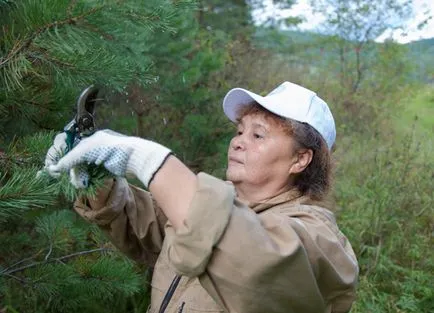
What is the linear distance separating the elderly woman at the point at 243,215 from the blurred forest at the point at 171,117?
167 millimetres

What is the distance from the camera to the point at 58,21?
1.49 metres

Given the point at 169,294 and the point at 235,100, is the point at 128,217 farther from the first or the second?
the point at 235,100

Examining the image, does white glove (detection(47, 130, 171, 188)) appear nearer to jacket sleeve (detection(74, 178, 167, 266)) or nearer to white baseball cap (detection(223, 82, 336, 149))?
jacket sleeve (detection(74, 178, 167, 266))

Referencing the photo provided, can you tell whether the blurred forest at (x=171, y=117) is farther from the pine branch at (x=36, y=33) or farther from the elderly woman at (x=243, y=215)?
the elderly woman at (x=243, y=215)

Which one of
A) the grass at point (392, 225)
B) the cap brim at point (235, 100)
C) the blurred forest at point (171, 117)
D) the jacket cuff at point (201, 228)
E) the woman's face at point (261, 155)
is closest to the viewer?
the jacket cuff at point (201, 228)

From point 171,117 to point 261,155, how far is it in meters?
2.69

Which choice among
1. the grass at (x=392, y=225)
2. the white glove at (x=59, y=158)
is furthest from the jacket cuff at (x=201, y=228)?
the grass at (x=392, y=225)

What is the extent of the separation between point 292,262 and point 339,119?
747 centimetres

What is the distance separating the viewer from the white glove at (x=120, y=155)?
1241 millimetres

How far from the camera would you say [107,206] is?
1.80 meters

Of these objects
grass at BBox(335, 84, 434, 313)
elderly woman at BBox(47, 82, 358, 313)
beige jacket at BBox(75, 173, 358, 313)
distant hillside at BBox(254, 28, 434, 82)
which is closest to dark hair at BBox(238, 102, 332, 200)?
elderly woman at BBox(47, 82, 358, 313)

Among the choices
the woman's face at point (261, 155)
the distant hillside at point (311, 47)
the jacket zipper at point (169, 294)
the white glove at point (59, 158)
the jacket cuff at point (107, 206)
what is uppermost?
the white glove at point (59, 158)

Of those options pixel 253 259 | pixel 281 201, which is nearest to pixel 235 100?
pixel 281 201

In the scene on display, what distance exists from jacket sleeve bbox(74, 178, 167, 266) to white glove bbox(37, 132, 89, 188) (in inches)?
13.1
